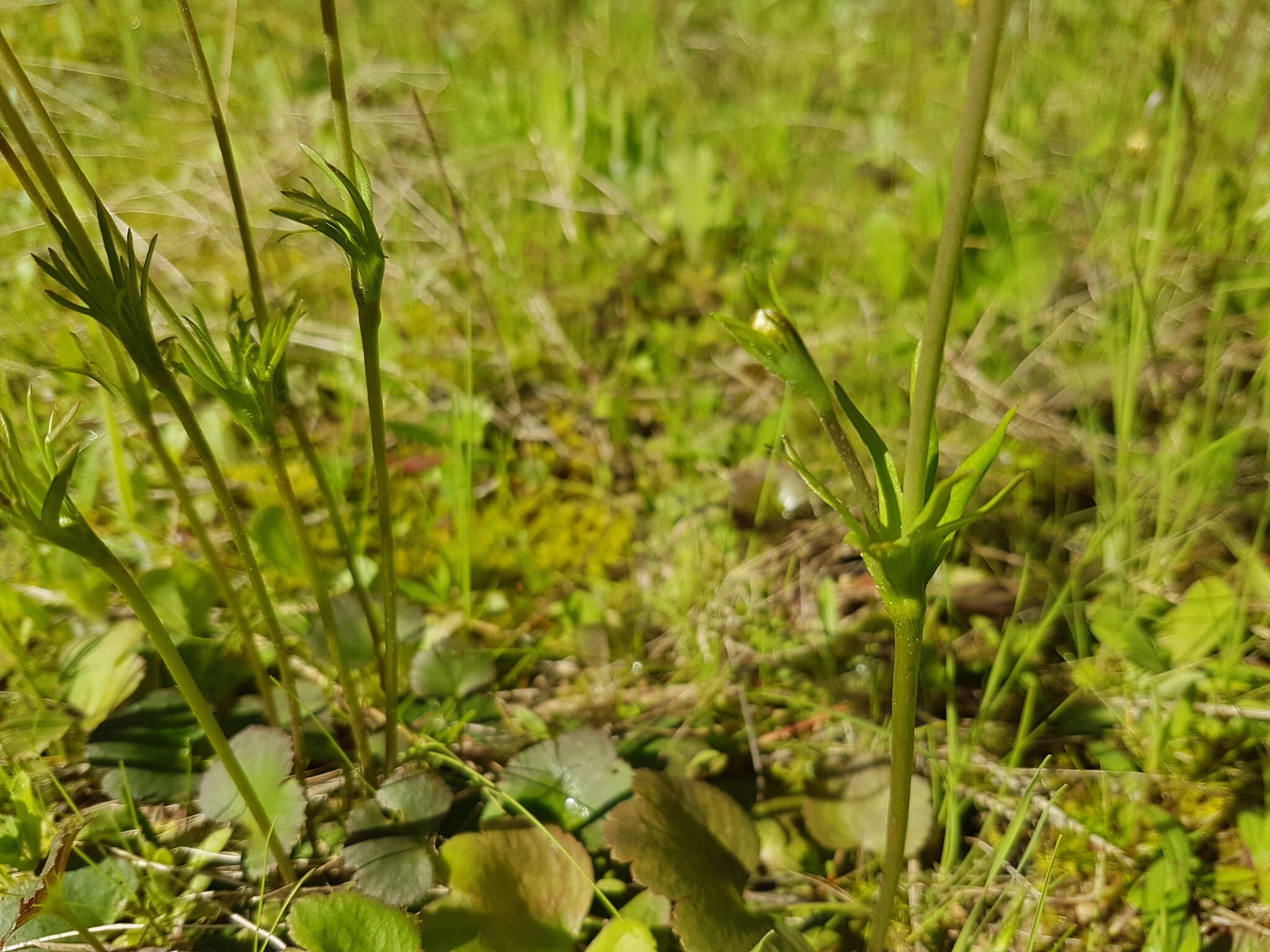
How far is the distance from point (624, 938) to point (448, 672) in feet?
1.70

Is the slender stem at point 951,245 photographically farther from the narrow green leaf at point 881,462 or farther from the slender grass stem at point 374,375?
the slender grass stem at point 374,375

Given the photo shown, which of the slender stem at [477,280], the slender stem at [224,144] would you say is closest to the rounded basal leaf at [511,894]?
the slender stem at [224,144]

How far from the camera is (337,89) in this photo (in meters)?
0.84

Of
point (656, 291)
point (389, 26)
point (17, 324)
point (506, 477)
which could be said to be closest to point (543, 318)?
point (656, 291)

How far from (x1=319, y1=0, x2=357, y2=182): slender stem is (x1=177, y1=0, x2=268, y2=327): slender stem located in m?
0.13

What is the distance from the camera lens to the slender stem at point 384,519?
0.86m

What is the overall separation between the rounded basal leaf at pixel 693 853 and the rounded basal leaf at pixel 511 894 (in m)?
0.08

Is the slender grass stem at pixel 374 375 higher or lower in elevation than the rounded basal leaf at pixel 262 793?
higher

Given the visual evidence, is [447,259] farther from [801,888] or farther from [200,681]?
[801,888]

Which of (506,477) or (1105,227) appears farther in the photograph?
(1105,227)

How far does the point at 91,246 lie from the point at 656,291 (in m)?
1.77

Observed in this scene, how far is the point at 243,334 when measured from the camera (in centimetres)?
86

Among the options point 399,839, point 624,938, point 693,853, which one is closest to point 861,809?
point 693,853

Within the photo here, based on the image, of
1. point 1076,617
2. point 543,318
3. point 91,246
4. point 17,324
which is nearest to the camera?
point 91,246
